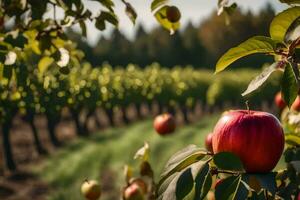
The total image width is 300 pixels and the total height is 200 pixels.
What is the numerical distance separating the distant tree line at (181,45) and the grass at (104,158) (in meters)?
25.2

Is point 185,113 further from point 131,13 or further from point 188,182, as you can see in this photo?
point 188,182

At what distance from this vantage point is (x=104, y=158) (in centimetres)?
1822

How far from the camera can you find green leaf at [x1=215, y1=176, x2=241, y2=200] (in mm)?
1408

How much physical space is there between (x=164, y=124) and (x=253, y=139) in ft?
5.86

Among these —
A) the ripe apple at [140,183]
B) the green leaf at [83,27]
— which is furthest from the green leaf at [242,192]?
the green leaf at [83,27]

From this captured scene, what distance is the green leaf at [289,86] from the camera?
4.72 ft

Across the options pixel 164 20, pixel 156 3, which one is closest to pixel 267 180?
pixel 156 3

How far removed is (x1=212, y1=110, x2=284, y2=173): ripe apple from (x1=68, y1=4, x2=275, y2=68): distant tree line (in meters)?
44.4

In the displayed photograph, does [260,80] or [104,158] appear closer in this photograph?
[260,80]

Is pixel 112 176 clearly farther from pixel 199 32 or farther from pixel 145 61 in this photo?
pixel 199 32

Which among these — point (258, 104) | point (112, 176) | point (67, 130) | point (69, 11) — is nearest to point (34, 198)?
point (112, 176)

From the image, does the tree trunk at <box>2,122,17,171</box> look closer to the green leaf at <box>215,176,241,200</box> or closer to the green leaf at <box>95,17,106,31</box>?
the green leaf at <box>95,17,106,31</box>

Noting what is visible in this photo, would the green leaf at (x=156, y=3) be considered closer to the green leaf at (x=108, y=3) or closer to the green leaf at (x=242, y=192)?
the green leaf at (x=108, y=3)

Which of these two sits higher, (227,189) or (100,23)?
(100,23)
